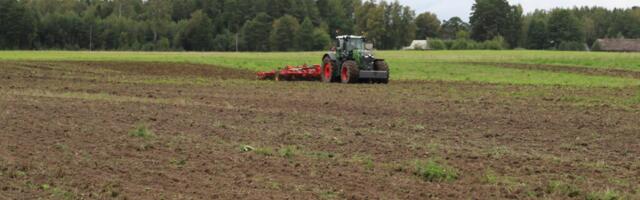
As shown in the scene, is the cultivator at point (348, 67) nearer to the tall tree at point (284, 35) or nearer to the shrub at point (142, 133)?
the shrub at point (142, 133)

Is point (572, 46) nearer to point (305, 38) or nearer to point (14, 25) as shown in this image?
point (305, 38)

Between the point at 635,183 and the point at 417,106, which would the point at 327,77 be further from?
the point at 635,183

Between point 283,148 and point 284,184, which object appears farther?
point 283,148

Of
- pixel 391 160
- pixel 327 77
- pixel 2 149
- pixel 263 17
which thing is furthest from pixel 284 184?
pixel 263 17

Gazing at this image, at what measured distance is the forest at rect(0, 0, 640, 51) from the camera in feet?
372

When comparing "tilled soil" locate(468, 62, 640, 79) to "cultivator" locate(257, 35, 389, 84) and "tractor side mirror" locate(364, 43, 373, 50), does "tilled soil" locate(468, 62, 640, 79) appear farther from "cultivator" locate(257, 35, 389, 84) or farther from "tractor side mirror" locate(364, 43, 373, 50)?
"tractor side mirror" locate(364, 43, 373, 50)

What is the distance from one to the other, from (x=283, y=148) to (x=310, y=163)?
1416mm

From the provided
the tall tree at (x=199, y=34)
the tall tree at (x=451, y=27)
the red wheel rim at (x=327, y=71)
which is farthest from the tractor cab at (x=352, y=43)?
the tall tree at (x=451, y=27)

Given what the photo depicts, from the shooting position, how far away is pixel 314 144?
1310cm

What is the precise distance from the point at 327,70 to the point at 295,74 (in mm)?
1304

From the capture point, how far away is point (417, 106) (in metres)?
20.5

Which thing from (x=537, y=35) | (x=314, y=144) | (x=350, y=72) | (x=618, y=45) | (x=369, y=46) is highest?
(x=369, y=46)

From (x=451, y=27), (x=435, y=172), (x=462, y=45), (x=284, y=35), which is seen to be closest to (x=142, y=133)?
(x=435, y=172)

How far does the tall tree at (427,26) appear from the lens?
166 m
